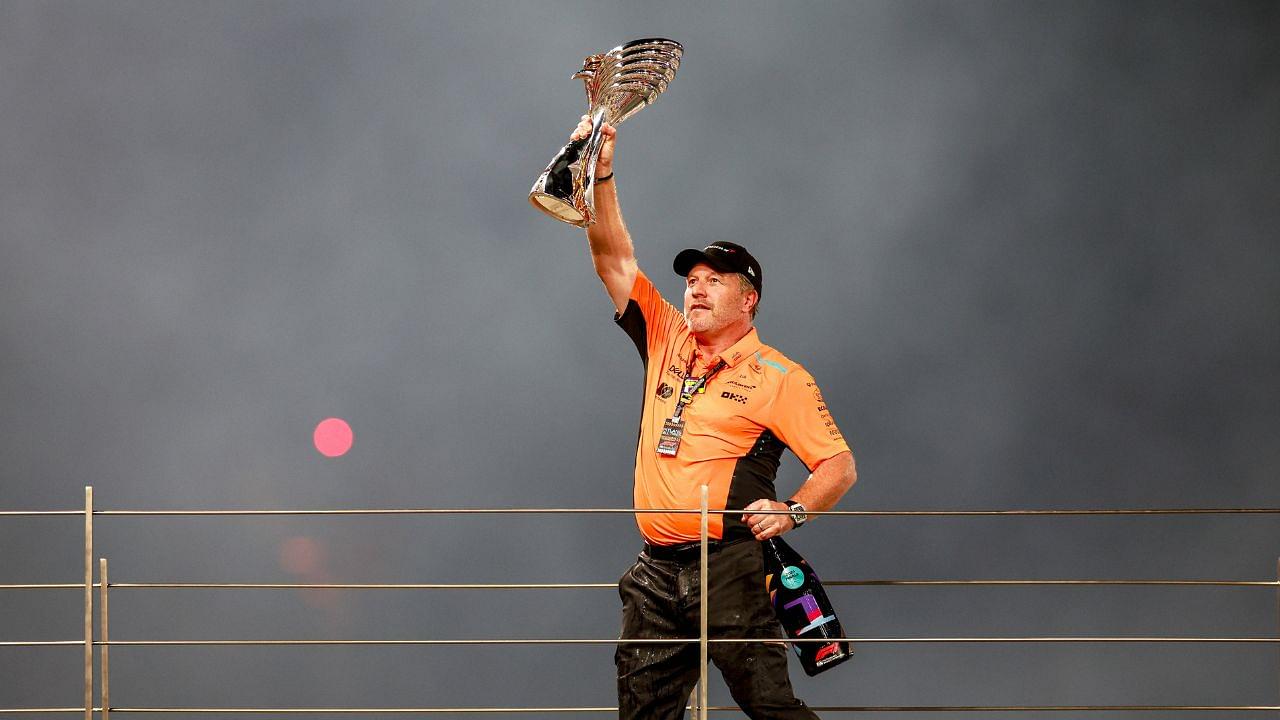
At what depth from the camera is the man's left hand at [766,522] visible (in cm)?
237

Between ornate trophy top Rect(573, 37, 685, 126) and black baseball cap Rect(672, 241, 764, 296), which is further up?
ornate trophy top Rect(573, 37, 685, 126)

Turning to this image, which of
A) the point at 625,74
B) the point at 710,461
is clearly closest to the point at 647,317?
the point at 710,461

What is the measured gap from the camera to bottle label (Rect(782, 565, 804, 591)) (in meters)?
2.40

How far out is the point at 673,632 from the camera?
239 centimetres

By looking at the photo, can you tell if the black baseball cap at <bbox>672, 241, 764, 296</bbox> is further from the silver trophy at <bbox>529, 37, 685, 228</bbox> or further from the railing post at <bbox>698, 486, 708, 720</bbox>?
the railing post at <bbox>698, 486, 708, 720</bbox>

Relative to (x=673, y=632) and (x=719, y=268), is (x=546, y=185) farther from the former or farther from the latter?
(x=673, y=632)

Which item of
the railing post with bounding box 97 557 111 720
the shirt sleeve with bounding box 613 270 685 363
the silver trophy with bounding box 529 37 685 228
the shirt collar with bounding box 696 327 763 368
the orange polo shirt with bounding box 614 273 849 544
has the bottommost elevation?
the railing post with bounding box 97 557 111 720

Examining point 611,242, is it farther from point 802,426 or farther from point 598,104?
point 802,426

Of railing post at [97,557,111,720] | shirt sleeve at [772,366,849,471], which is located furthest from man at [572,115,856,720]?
railing post at [97,557,111,720]

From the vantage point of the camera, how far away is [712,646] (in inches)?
92.9

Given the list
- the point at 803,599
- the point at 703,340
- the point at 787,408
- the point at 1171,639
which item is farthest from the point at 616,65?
the point at 1171,639

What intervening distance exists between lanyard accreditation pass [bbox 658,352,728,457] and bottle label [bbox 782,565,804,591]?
31 centimetres

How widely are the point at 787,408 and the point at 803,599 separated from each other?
368 mm

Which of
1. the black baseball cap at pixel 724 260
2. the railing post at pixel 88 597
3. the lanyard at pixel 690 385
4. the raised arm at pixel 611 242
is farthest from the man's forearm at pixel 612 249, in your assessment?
the railing post at pixel 88 597
